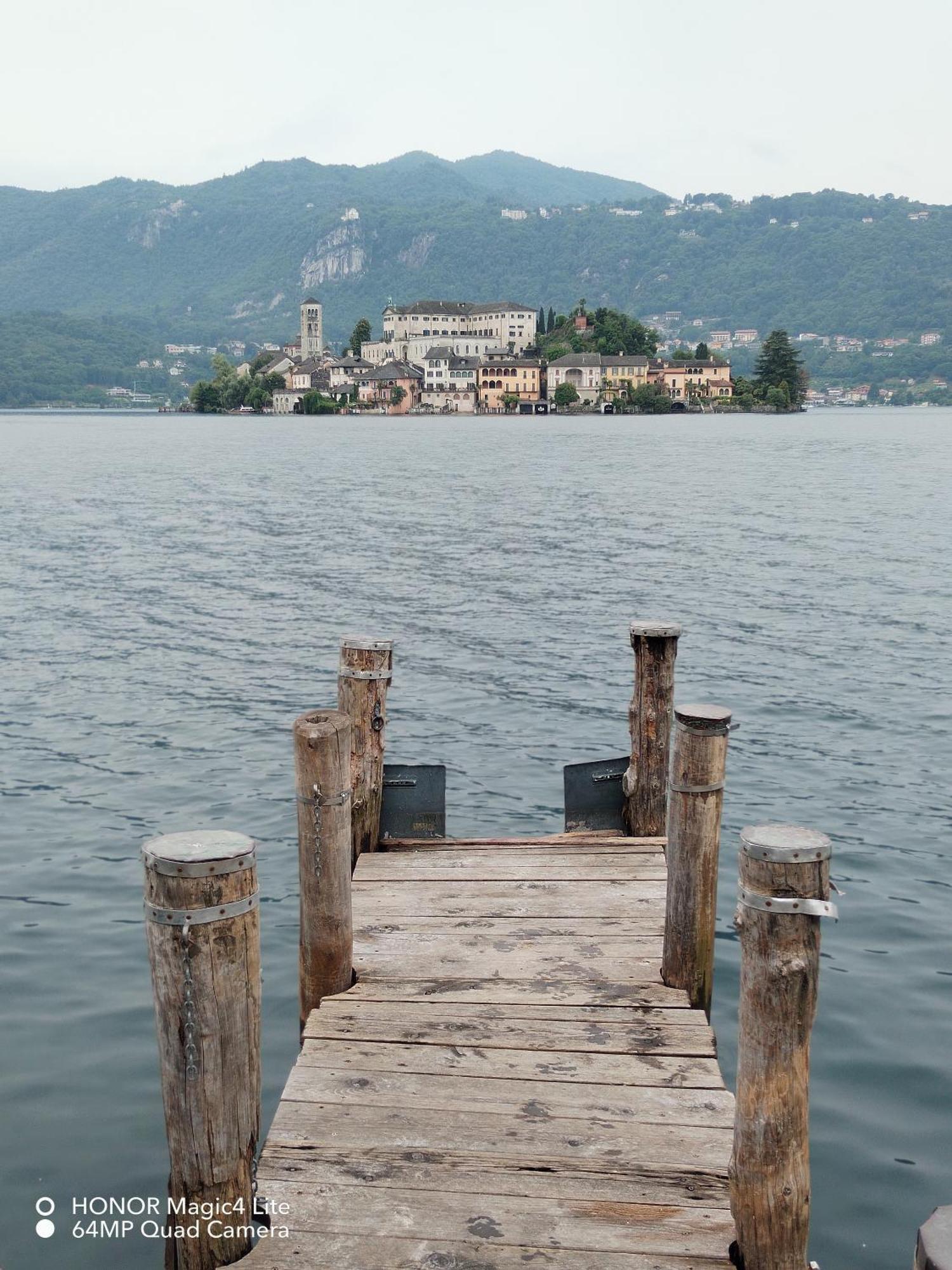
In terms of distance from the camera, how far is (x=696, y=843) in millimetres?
7102

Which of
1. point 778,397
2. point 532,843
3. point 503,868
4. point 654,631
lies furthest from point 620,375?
point 503,868

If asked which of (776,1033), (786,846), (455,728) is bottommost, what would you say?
(455,728)

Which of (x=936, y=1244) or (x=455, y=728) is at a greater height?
(x=936, y=1244)

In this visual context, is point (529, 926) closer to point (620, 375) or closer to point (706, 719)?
point (706, 719)

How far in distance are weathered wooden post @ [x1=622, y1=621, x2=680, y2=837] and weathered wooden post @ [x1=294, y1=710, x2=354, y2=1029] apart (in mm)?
3247

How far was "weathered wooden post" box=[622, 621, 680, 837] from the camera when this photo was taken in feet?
31.2

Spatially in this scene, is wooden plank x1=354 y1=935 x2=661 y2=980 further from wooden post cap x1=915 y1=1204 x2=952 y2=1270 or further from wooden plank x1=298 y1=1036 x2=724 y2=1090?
wooden post cap x1=915 y1=1204 x2=952 y2=1270

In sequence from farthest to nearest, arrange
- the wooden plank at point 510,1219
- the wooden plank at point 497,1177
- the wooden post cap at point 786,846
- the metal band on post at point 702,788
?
the metal band on post at point 702,788, the wooden plank at point 497,1177, the wooden plank at point 510,1219, the wooden post cap at point 786,846

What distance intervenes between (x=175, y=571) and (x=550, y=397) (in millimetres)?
169820

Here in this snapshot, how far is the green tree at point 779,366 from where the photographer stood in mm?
191250

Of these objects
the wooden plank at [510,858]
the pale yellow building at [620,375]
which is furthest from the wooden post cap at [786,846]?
the pale yellow building at [620,375]

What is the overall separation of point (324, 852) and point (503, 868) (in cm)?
279

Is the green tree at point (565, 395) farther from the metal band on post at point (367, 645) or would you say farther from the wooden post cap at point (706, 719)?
the wooden post cap at point (706, 719)

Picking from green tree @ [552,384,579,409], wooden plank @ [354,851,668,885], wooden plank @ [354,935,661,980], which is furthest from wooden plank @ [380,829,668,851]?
green tree @ [552,384,579,409]
